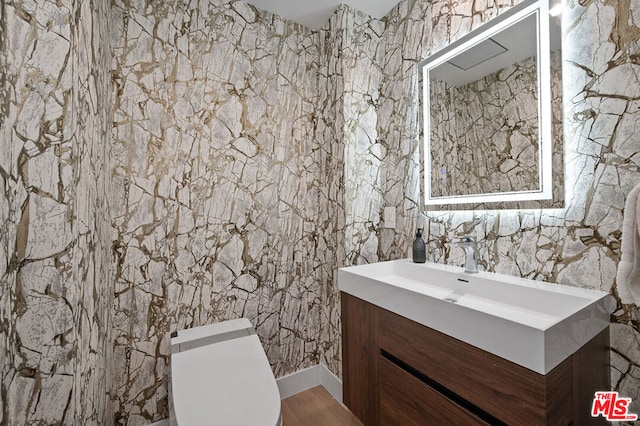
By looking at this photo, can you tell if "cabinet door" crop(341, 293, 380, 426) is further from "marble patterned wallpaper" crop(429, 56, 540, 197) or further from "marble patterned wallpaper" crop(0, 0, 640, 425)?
"marble patterned wallpaper" crop(429, 56, 540, 197)

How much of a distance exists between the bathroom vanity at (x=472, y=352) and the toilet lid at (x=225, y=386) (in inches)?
19.4

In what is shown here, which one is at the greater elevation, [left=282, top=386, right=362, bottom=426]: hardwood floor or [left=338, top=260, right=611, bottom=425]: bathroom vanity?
[left=338, top=260, right=611, bottom=425]: bathroom vanity

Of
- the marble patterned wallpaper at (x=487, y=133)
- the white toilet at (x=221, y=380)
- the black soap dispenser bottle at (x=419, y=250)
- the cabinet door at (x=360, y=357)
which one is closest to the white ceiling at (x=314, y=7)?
the marble patterned wallpaper at (x=487, y=133)

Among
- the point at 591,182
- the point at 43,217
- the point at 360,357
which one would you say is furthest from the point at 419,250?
the point at 43,217

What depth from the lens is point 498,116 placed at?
129cm

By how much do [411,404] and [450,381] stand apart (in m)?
0.26

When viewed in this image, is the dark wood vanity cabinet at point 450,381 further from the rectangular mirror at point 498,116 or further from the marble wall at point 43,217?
the marble wall at point 43,217

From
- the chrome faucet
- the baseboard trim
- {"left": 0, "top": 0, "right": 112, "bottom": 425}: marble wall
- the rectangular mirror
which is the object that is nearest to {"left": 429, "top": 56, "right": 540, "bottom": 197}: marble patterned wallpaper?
the rectangular mirror

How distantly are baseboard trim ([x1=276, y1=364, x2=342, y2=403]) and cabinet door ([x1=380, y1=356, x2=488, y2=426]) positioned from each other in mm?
687

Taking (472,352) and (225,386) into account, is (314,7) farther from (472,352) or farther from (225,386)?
(225,386)

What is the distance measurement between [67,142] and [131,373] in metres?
1.23

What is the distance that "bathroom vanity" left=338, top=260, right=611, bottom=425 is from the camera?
752 millimetres

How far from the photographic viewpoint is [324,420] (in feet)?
5.51

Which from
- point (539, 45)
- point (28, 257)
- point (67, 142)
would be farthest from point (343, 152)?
point (28, 257)
